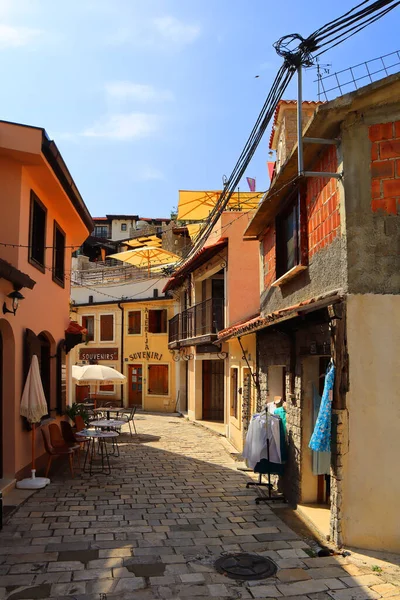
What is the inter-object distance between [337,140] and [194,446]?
10.5 meters

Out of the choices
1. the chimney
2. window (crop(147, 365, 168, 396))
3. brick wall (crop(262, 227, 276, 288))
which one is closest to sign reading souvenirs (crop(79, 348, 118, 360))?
window (crop(147, 365, 168, 396))

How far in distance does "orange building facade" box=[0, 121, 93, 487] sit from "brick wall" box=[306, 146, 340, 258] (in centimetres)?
466

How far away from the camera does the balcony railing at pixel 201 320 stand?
18.2 metres

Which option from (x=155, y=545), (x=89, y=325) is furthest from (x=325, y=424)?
(x=89, y=325)

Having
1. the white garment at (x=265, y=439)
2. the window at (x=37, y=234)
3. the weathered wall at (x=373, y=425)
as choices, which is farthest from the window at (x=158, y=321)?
the weathered wall at (x=373, y=425)

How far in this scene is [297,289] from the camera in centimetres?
867

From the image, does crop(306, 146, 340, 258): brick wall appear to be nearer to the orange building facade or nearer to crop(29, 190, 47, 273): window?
the orange building facade

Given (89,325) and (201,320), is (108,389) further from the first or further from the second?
(201,320)

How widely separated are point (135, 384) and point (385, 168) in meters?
23.3

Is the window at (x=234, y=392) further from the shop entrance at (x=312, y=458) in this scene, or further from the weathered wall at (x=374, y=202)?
the weathered wall at (x=374, y=202)

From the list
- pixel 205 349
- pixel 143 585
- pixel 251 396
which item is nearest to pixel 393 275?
pixel 143 585

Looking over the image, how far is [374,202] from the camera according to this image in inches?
246

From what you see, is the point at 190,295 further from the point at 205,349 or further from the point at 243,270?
the point at 243,270

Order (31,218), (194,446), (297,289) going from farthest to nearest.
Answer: (194,446) < (31,218) < (297,289)
